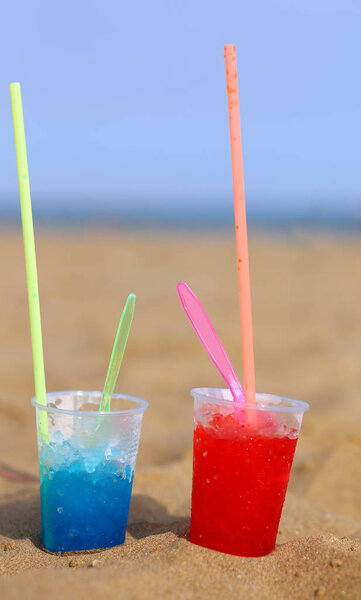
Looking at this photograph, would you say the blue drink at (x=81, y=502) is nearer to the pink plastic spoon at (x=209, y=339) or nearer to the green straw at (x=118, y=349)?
the green straw at (x=118, y=349)

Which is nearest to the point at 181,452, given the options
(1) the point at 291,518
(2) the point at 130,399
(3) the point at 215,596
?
(1) the point at 291,518

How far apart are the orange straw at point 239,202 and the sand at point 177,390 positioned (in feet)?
1.30

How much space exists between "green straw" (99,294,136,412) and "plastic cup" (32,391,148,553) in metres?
0.09

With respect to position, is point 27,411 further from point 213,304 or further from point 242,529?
point 213,304

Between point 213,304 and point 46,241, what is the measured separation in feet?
15.6

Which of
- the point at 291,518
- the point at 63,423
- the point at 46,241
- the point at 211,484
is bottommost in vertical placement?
the point at 291,518

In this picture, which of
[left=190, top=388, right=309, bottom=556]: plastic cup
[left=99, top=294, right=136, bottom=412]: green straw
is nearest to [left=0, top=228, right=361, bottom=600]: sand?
[left=190, top=388, right=309, bottom=556]: plastic cup

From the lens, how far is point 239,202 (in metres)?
1.53

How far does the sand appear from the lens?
1.39m

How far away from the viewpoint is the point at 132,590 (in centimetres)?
128

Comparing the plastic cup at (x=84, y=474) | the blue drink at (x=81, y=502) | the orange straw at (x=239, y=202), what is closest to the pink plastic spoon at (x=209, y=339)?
the orange straw at (x=239, y=202)

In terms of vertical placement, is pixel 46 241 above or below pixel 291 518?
above

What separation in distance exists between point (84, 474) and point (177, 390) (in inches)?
83.8

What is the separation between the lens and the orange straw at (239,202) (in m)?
1.52
